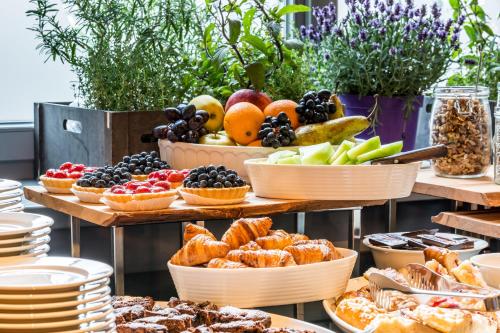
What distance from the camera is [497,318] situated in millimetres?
1636

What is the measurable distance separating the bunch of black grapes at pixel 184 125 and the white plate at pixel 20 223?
0.96 metres

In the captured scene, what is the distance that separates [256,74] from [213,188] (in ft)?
2.33

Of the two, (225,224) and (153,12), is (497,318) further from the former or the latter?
(153,12)

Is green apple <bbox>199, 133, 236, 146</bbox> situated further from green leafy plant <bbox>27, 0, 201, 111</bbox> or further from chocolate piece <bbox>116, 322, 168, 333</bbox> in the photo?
chocolate piece <bbox>116, 322, 168, 333</bbox>

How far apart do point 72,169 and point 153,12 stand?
85 centimetres

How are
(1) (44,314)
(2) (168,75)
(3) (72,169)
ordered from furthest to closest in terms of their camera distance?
(2) (168,75) < (3) (72,169) < (1) (44,314)

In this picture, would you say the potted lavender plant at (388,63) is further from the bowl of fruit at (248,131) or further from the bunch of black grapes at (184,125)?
the bunch of black grapes at (184,125)

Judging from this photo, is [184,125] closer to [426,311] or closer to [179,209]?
[179,209]

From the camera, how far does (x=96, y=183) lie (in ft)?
6.36

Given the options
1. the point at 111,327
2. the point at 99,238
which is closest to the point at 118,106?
the point at 99,238

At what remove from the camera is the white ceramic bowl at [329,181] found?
197cm

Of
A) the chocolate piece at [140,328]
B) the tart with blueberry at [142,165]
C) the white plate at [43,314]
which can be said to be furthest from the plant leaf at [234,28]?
the white plate at [43,314]

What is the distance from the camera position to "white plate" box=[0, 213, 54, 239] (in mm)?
1280

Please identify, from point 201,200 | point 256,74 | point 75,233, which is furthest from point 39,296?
point 256,74
